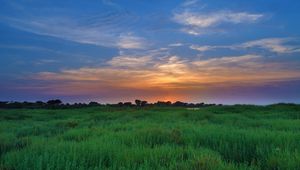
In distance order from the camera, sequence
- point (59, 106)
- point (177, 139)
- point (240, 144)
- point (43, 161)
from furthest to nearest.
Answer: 1. point (59, 106)
2. point (177, 139)
3. point (240, 144)
4. point (43, 161)

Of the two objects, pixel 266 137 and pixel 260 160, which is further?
pixel 266 137

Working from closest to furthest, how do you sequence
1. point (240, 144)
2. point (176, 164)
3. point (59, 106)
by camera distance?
point (176, 164), point (240, 144), point (59, 106)

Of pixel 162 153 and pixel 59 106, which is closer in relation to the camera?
pixel 162 153

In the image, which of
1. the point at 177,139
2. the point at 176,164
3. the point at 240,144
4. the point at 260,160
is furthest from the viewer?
the point at 177,139

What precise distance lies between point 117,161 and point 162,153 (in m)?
0.77

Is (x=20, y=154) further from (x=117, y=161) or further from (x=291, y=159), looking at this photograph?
(x=291, y=159)

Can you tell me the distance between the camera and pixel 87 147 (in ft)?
21.5

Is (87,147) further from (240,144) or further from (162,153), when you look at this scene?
(240,144)

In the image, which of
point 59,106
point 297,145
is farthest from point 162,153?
point 59,106

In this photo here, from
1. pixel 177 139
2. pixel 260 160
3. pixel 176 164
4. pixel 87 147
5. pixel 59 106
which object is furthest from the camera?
pixel 59 106

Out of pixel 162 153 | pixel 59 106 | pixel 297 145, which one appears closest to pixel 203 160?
pixel 162 153

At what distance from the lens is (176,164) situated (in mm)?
4852

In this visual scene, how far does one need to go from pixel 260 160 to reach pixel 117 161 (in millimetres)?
2259

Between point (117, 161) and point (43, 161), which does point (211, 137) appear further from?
point (43, 161)
